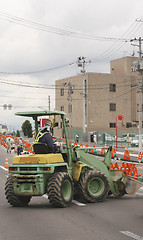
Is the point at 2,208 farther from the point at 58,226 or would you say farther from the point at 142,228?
the point at 142,228

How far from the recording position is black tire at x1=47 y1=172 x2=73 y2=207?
10.9 m

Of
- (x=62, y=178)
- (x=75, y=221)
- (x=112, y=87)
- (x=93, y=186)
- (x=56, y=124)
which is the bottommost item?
(x=75, y=221)

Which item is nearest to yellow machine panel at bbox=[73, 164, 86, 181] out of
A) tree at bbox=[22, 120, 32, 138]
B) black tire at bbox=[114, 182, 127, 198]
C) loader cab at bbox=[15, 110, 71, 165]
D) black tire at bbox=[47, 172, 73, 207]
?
loader cab at bbox=[15, 110, 71, 165]

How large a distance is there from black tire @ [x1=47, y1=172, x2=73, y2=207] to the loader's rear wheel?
0.50m

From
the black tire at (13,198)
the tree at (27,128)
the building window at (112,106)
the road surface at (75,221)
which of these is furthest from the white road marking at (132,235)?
the tree at (27,128)

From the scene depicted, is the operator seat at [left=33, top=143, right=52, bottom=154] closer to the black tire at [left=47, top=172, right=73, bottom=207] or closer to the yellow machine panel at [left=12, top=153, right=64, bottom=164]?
the yellow machine panel at [left=12, top=153, right=64, bottom=164]

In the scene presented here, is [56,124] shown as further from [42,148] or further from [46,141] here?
[42,148]

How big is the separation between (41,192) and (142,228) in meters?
3.29

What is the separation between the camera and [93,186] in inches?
479

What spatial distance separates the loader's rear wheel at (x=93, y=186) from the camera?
1180 cm

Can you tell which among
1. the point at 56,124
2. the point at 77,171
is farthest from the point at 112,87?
the point at 56,124

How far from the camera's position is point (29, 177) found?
11.1 m

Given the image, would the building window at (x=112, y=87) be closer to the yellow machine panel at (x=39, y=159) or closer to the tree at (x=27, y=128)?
the tree at (x=27, y=128)

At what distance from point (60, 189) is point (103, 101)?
64898mm
